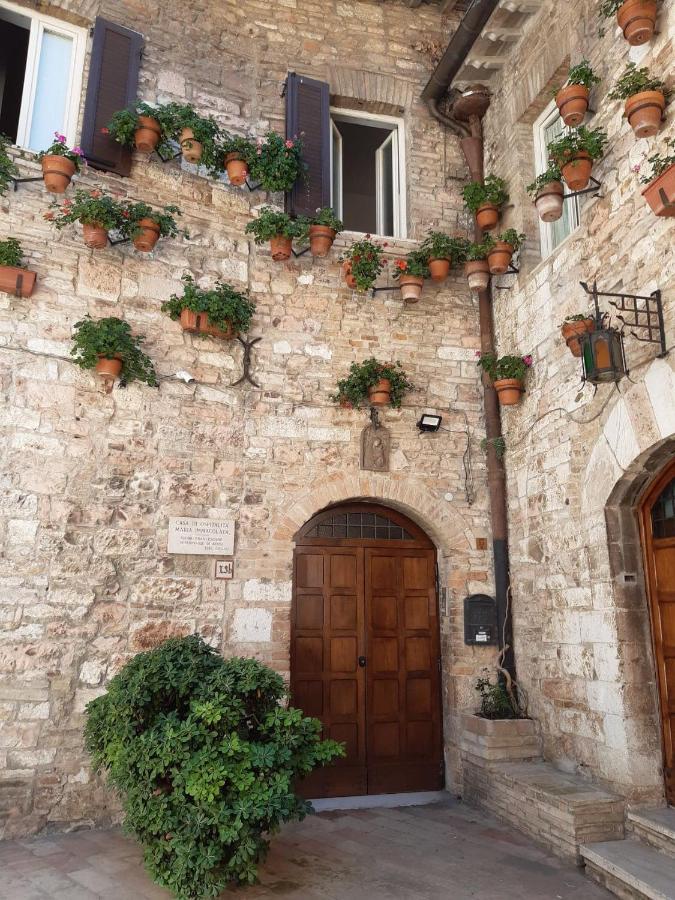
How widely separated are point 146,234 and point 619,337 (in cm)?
356

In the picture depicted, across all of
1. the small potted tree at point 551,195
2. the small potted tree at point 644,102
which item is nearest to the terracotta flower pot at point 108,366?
the small potted tree at point 551,195

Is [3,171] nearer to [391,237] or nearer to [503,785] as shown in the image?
[391,237]

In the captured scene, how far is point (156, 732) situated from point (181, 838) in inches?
21.0

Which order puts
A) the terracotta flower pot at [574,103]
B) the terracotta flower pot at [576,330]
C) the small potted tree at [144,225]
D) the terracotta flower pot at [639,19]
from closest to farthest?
the terracotta flower pot at [639,19], the terracotta flower pot at [576,330], the terracotta flower pot at [574,103], the small potted tree at [144,225]

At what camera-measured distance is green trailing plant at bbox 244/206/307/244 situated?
18.9ft

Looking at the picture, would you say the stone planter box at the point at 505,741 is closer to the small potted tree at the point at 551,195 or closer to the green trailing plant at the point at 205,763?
the green trailing plant at the point at 205,763

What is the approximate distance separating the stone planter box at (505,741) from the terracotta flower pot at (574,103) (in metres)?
4.42

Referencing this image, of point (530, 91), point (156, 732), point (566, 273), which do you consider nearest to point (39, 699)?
point (156, 732)

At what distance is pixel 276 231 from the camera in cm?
577

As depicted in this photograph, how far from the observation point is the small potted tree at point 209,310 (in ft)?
17.7

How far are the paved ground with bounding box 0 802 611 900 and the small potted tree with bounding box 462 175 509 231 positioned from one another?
489cm

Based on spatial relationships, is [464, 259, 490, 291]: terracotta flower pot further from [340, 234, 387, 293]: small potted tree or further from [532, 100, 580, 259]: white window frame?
[340, 234, 387, 293]: small potted tree

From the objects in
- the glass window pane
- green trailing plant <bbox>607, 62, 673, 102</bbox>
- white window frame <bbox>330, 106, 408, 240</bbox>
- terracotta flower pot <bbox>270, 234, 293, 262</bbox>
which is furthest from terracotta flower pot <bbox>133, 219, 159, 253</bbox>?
green trailing plant <bbox>607, 62, 673, 102</bbox>

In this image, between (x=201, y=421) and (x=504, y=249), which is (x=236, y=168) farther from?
(x=504, y=249)
